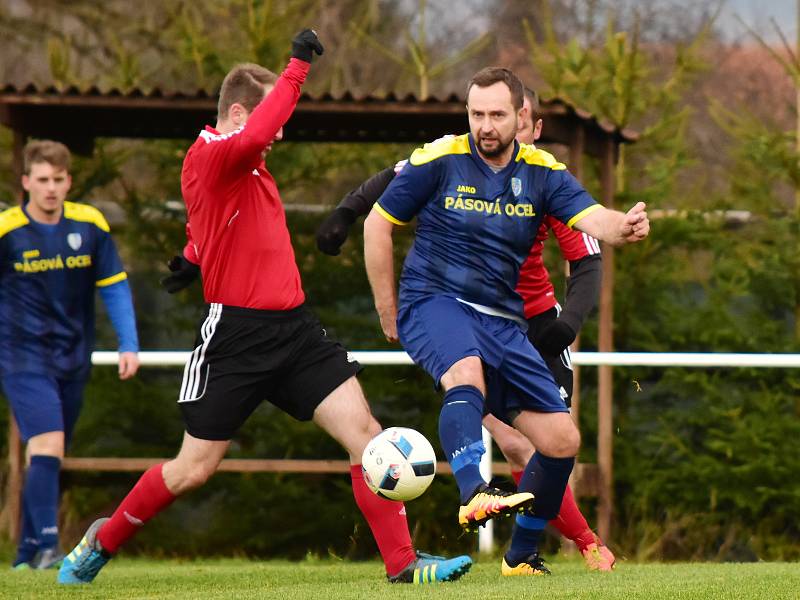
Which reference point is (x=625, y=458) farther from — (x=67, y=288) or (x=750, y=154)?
(x=67, y=288)

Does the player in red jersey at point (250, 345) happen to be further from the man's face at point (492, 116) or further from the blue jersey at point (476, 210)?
the man's face at point (492, 116)

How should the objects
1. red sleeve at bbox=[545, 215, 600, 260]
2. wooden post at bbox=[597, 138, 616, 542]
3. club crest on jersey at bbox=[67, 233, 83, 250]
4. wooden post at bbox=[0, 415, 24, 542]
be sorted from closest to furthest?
red sleeve at bbox=[545, 215, 600, 260]
club crest on jersey at bbox=[67, 233, 83, 250]
wooden post at bbox=[0, 415, 24, 542]
wooden post at bbox=[597, 138, 616, 542]

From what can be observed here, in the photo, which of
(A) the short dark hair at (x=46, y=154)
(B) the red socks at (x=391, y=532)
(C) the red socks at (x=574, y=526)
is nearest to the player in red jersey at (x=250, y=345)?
(B) the red socks at (x=391, y=532)

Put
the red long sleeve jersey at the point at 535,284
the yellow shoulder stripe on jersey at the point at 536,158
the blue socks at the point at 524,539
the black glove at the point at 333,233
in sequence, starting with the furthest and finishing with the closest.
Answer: the red long sleeve jersey at the point at 535,284, the blue socks at the point at 524,539, the black glove at the point at 333,233, the yellow shoulder stripe on jersey at the point at 536,158

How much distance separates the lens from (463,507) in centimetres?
503

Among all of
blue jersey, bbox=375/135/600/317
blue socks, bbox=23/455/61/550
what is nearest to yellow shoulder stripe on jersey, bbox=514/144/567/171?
blue jersey, bbox=375/135/600/317

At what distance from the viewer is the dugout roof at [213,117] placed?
30.1ft

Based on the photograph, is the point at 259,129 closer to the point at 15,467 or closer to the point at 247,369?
the point at 247,369

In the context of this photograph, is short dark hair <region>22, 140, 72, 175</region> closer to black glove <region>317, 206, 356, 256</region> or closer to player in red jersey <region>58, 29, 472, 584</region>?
player in red jersey <region>58, 29, 472, 584</region>

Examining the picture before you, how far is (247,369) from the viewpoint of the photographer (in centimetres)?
582

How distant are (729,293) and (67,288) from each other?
4.72 meters

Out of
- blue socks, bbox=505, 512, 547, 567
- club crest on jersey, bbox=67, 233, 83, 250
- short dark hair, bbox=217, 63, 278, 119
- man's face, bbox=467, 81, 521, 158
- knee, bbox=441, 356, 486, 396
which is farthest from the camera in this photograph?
club crest on jersey, bbox=67, 233, 83, 250

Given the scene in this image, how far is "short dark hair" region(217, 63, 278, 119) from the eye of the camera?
19.2 feet

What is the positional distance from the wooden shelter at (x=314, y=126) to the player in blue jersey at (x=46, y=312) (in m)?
1.61
